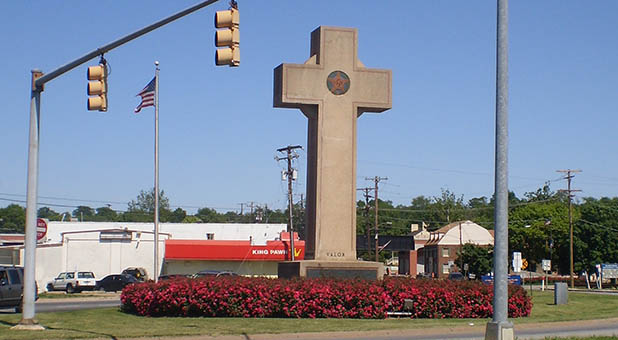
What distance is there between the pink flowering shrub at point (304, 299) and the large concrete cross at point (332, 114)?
2495mm

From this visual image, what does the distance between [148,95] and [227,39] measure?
77.1 feet

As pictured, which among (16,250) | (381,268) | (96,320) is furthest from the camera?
(16,250)

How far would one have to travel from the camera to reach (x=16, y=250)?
7188 centimetres

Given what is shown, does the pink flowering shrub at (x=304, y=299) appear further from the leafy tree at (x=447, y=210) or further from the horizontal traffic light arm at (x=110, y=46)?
the leafy tree at (x=447, y=210)

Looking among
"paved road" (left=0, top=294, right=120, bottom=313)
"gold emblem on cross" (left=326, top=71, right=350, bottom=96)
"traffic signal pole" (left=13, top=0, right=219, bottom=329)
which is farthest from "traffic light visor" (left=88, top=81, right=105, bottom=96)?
"paved road" (left=0, top=294, right=120, bottom=313)

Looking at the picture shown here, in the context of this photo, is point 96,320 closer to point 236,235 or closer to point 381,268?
point 381,268

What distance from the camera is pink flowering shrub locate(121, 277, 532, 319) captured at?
24.7 meters

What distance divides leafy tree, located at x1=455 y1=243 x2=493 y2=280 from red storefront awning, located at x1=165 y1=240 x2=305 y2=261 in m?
30.7

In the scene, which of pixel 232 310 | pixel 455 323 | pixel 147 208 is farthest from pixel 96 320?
pixel 147 208

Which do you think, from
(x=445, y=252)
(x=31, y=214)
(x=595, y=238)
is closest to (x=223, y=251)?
(x=595, y=238)

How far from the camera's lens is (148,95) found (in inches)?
1479

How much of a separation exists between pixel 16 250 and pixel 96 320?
52.0 metres

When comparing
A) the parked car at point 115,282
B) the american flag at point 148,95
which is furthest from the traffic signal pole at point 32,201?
the parked car at point 115,282

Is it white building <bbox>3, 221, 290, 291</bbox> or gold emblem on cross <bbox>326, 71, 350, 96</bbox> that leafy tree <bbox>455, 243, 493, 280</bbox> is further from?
gold emblem on cross <bbox>326, 71, 350, 96</bbox>
